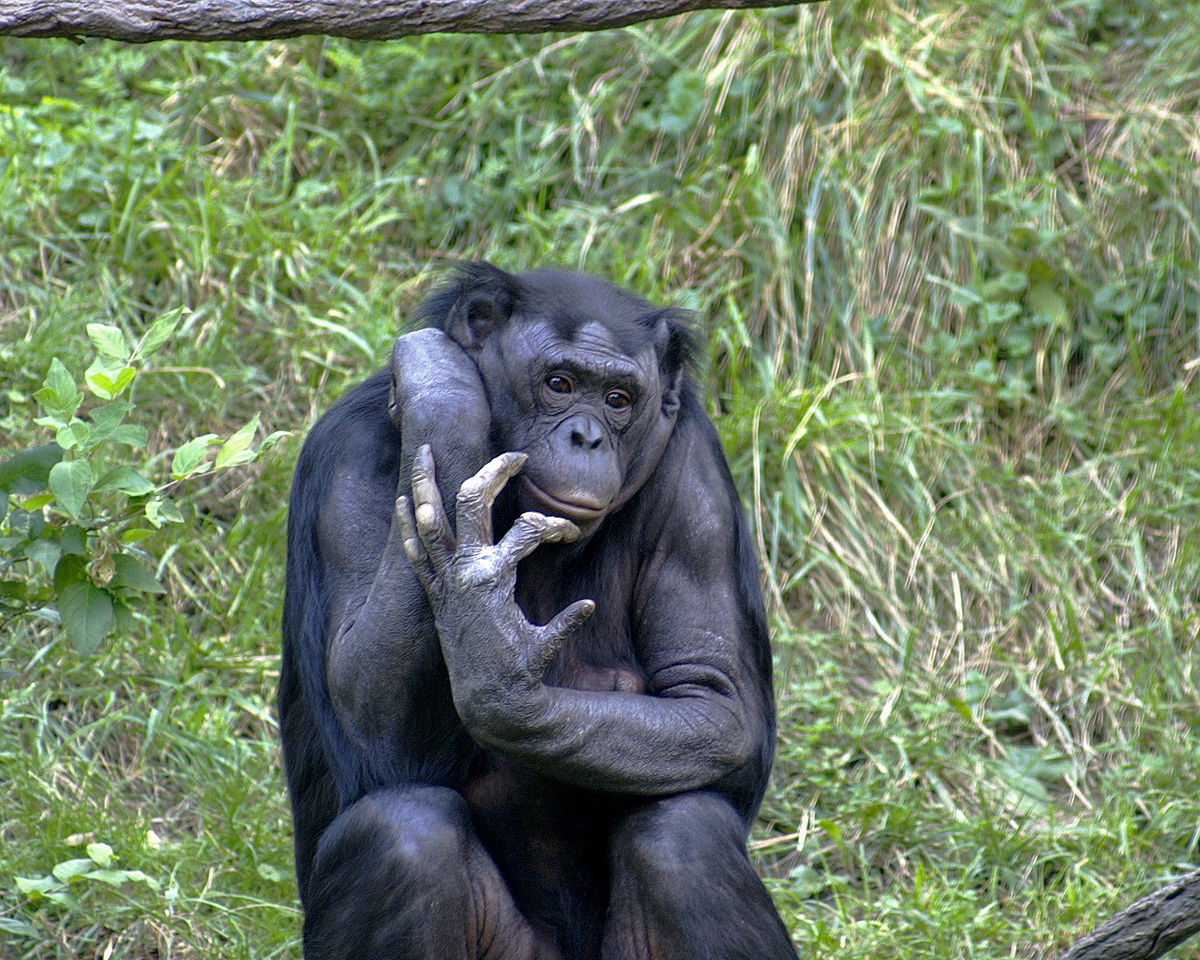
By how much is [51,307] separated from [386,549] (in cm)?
339

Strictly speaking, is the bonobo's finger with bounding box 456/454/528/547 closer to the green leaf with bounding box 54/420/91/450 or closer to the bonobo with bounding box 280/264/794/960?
the bonobo with bounding box 280/264/794/960

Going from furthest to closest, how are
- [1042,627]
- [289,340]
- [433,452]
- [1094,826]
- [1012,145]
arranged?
[1012,145] < [289,340] < [1042,627] < [1094,826] < [433,452]

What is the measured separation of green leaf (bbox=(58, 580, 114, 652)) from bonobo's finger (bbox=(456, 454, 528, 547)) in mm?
1135

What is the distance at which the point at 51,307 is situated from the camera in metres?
6.45

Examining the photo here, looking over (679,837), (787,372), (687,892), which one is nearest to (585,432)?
(679,837)

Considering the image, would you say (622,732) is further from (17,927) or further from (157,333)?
(17,927)

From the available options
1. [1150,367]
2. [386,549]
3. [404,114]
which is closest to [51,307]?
[404,114]

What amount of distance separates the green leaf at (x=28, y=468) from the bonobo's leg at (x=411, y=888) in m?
1.18

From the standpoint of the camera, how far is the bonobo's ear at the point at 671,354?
4090mm

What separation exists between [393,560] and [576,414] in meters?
0.56

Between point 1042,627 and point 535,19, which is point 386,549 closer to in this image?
point 535,19

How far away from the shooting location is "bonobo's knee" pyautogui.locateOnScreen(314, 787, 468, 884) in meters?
3.55

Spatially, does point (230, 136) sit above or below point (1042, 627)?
above

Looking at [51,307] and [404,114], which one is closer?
[51,307]
